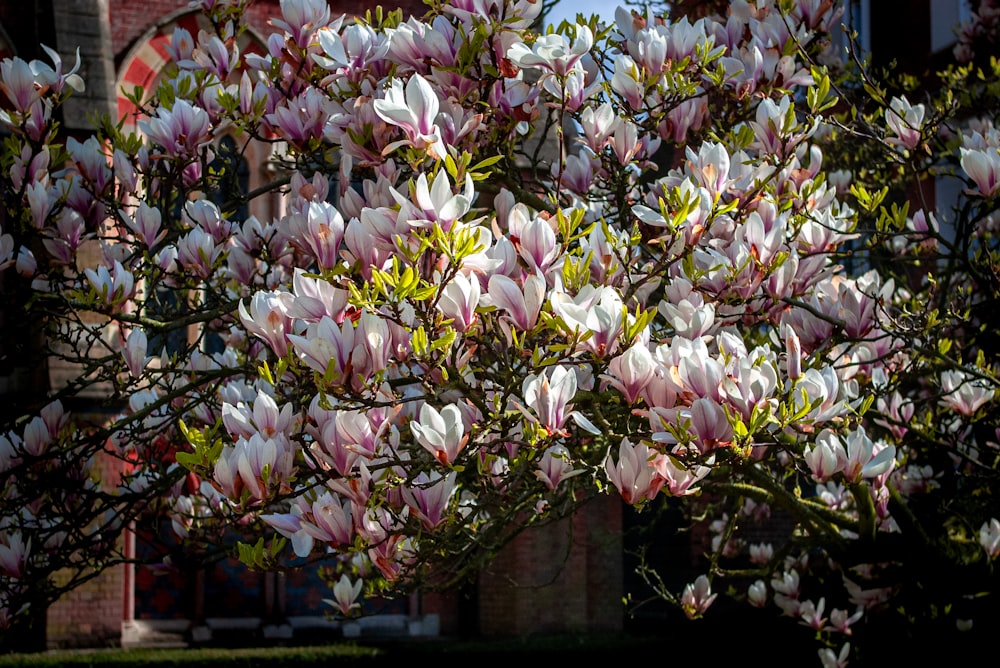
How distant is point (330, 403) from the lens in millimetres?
3596

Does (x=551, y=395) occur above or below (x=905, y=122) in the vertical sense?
below

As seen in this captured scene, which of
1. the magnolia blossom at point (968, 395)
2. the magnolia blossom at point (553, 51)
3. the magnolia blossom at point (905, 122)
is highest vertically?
the magnolia blossom at point (905, 122)

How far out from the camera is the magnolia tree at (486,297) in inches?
137

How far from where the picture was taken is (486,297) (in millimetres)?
3508

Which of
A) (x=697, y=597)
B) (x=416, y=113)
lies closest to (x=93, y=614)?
(x=697, y=597)

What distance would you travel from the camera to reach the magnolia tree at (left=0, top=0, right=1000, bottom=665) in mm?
3482

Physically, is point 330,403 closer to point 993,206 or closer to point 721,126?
point 721,126

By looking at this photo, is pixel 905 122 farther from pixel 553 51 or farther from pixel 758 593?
pixel 758 593

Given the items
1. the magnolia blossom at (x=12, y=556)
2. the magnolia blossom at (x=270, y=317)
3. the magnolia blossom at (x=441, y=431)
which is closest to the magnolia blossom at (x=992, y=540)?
the magnolia blossom at (x=441, y=431)

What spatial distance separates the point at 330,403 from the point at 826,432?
Result: 83.8 inches

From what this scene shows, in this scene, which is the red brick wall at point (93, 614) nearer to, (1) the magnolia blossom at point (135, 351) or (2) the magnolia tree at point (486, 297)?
(2) the magnolia tree at point (486, 297)

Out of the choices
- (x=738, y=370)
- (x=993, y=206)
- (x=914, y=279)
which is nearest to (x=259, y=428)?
(x=738, y=370)

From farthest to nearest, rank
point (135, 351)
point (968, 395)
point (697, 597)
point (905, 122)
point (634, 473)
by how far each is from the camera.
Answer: point (697, 597) → point (968, 395) → point (905, 122) → point (135, 351) → point (634, 473)

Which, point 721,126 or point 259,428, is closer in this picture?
point 259,428
